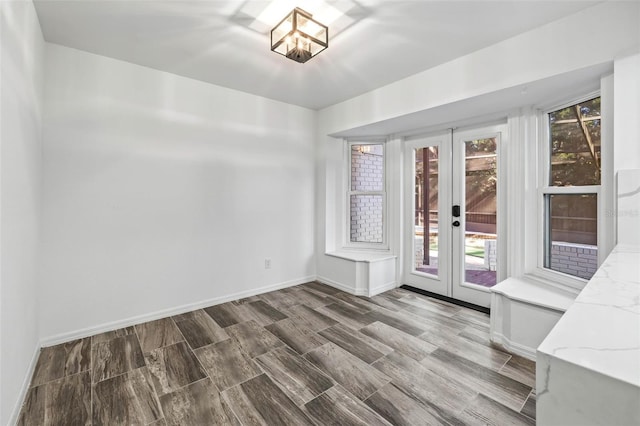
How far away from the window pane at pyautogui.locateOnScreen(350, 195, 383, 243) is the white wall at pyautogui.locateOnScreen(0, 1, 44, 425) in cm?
345

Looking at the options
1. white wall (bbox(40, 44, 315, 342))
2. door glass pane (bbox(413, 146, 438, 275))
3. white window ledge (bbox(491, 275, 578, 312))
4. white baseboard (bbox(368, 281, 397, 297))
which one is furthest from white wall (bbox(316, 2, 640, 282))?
white window ledge (bbox(491, 275, 578, 312))

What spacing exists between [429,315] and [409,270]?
38.7 inches

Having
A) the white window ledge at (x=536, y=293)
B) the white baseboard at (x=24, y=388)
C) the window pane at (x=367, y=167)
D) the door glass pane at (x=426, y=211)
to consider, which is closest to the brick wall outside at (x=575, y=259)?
the white window ledge at (x=536, y=293)

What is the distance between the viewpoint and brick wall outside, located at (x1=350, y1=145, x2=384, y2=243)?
4.25 meters

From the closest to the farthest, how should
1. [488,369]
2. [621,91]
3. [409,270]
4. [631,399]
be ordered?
1. [631,399]
2. [621,91]
3. [488,369]
4. [409,270]

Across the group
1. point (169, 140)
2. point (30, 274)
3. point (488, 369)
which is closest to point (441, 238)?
point (488, 369)

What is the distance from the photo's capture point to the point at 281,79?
317 centimetres

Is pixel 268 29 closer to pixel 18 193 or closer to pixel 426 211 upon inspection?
pixel 18 193

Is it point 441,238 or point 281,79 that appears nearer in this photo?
point 281,79

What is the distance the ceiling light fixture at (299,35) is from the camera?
6.64 ft

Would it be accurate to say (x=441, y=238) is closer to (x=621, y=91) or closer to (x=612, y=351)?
(x=621, y=91)

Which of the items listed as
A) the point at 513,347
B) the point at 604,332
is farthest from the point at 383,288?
the point at 604,332

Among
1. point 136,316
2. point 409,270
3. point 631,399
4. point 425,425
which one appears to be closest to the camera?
point 631,399

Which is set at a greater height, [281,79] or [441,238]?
[281,79]
